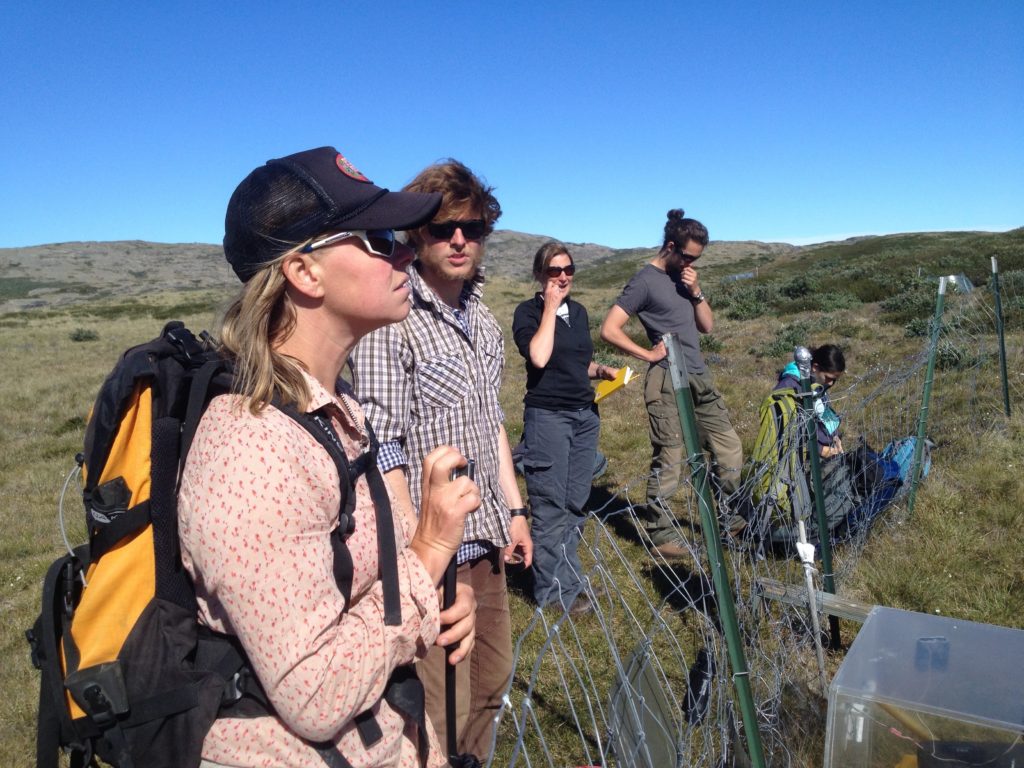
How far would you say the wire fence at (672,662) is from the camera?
2230 mm

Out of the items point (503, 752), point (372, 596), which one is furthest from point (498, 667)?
point (372, 596)

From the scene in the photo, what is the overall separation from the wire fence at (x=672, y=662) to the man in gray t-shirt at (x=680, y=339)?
0.35m

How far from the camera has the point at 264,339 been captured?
1374mm

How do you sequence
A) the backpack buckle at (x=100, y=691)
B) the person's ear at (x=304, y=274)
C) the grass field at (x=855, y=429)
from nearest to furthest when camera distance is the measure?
1. the backpack buckle at (x=100, y=691)
2. the person's ear at (x=304, y=274)
3. the grass field at (x=855, y=429)

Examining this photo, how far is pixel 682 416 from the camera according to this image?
1.93 meters

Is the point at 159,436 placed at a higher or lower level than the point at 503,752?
higher

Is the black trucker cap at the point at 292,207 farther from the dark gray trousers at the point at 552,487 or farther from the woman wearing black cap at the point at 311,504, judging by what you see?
the dark gray trousers at the point at 552,487

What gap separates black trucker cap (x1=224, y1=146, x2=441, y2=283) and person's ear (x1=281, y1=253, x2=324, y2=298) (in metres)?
0.02

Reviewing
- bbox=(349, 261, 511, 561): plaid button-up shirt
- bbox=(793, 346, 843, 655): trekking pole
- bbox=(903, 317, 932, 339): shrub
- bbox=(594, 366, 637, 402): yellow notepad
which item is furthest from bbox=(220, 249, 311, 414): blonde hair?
bbox=(903, 317, 932, 339): shrub

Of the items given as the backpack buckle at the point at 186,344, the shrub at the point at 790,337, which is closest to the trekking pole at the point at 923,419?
the backpack buckle at the point at 186,344

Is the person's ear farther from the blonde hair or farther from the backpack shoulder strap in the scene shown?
the backpack shoulder strap

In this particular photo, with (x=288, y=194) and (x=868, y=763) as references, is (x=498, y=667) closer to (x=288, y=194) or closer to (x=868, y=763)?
(x=868, y=763)

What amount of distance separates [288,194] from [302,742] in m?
0.96

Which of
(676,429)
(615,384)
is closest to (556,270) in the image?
(615,384)
